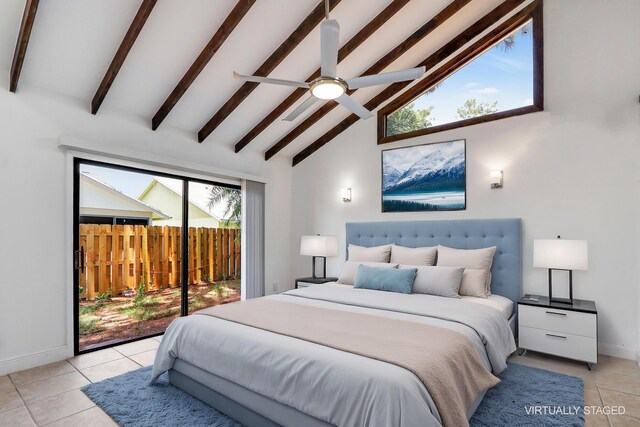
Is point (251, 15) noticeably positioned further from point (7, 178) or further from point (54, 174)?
point (7, 178)

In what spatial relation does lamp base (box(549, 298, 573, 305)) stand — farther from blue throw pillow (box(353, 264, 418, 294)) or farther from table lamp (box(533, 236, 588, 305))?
blue throw pillow (box(353, 264, 418, 294))

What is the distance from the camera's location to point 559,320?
3.19 m

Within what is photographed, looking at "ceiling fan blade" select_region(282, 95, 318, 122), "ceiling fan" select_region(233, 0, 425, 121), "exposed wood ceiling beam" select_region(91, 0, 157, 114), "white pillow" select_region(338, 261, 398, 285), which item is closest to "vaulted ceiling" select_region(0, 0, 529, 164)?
"exposed wood ceiling beam" select_region(91, 0, 157, 114)

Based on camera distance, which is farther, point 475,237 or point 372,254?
point 372,254

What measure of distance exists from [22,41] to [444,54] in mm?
4222

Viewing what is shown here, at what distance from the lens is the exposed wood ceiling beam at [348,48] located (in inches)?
134

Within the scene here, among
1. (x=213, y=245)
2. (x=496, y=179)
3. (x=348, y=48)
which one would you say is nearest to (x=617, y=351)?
(x=496, y=179)

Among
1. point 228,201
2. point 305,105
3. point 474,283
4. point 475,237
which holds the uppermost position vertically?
point 305,105

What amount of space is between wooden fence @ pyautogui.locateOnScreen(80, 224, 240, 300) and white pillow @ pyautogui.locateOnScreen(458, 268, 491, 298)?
323 centimetres

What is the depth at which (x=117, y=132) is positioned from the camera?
3.77m

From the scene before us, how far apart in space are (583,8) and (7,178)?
5.77 m

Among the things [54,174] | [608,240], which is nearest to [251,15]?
[54,174]

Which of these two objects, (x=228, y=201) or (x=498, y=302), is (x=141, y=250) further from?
(x=498, y=302)

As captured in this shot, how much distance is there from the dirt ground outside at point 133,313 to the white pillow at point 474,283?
11.0ft
